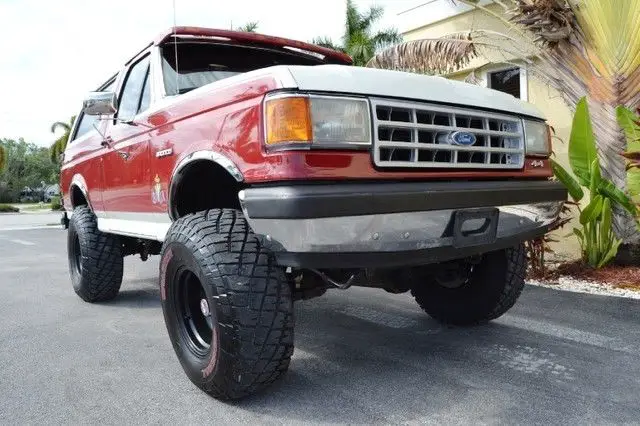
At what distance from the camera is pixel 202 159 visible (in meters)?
2.70

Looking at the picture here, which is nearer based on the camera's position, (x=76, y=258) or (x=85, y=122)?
(x=76, y=258)

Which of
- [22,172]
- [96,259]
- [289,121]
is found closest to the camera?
[289,121]

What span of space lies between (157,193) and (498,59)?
6.60 metres

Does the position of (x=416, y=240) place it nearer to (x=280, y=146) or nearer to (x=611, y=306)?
(x=280, y=146)

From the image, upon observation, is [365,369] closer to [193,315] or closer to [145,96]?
[193,315]

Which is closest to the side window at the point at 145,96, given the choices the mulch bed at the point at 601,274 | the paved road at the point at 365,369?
the paved road at the point at 365,369

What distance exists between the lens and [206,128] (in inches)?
105

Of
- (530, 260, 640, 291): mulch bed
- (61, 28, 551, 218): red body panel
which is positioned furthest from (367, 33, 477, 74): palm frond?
(61, 28, 551, 218): red body panel

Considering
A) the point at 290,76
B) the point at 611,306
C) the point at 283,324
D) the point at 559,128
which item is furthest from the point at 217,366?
the point at 559,128

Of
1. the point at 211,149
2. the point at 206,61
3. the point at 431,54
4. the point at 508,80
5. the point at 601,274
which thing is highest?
the point at 431,54

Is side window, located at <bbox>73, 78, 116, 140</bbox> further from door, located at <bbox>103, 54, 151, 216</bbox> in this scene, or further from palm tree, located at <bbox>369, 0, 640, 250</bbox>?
palm tree, located at <bbox>369, 0, 640, 250</bbox>

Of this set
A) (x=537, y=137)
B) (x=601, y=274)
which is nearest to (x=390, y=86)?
(x=537, y=137)

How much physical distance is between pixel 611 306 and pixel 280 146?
11.6 ft

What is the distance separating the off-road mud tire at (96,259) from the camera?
4668 mm
